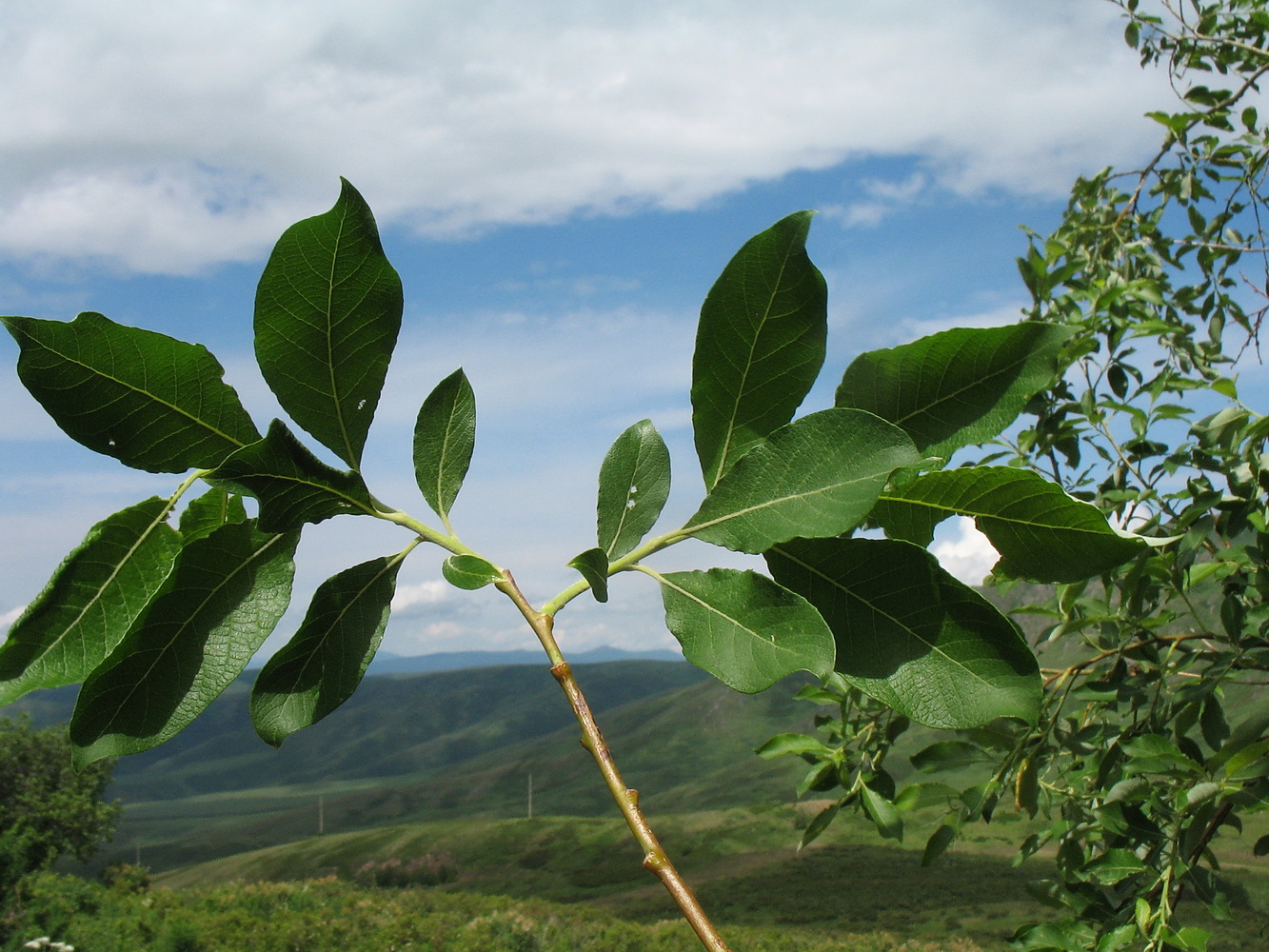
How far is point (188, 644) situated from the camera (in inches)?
18.6

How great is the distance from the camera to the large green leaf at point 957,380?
474 millimetres

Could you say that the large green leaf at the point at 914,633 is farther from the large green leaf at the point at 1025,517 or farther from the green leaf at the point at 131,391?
the green leaf at the point at 131,391

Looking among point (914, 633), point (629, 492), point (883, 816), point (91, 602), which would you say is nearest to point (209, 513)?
point (91, 602)

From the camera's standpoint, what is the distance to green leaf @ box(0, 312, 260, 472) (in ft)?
1.43

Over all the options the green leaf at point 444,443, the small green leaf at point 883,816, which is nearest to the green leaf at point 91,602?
the green leaf at point 444,443

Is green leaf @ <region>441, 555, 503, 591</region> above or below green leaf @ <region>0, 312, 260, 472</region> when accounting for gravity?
below

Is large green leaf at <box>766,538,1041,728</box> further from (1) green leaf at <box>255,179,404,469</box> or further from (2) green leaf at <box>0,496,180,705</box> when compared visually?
(2) green leaf at <box>0,496,180,705</box>

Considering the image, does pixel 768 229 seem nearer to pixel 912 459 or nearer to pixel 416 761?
pixel 912 459

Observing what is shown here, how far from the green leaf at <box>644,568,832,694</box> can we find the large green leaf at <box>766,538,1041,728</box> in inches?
1.2

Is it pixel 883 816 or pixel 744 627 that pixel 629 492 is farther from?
pixel 883 816

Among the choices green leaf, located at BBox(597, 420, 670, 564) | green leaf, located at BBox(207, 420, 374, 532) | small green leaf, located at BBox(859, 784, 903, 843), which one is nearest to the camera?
green leaf, located at BBox(207, 420, 374, 532)

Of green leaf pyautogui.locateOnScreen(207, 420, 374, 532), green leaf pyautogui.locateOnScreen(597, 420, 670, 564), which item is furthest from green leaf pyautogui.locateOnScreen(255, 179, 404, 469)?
green leaf pyautogui.locateOnScreen(597, 420, 670, 564)

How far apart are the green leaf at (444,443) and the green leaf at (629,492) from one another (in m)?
0.09

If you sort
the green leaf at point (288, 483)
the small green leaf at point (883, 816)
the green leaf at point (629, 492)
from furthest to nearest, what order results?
the small green leaf at point (883, 816) → the green leaf at point (629, 492) → the green leaf at point (288, 483)
